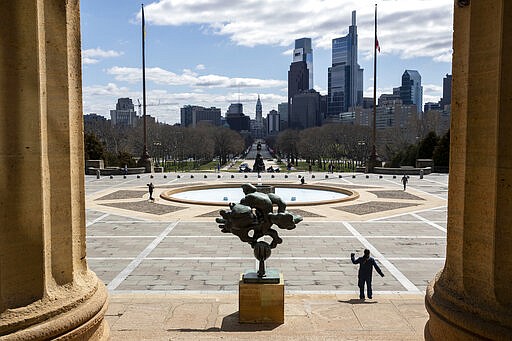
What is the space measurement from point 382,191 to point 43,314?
93.6 feet

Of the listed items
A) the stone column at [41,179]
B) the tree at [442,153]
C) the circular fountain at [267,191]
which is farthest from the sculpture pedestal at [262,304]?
the tree at [442,153]

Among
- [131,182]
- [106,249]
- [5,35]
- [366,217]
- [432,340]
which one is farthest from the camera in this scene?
[131,182]

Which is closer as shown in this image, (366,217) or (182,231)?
(182,231)

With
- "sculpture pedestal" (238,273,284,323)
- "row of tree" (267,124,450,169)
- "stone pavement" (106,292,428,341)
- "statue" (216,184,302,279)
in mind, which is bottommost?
"stone pavement" (106,292,428,341)

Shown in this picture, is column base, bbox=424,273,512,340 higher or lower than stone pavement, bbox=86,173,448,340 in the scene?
higher

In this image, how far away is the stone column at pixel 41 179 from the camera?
414cm

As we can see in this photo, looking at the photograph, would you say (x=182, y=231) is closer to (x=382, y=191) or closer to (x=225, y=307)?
(x=225, y=307)

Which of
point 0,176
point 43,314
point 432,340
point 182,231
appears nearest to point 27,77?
point 0,176

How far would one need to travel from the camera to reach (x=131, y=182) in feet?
124

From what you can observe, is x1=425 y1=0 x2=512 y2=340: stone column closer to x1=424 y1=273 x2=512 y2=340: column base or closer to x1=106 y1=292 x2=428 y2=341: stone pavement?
x1=424 y1=273 x2=512 y2=340: column base

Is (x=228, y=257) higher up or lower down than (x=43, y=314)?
lower down

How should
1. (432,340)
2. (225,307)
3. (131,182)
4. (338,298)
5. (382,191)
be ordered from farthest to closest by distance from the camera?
(131,182), (382,191), (338,298), (225,307), (432,340)

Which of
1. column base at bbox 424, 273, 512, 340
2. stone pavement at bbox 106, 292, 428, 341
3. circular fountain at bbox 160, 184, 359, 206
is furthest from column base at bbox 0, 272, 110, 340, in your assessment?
circular fountain at bbox 160, 184, 359, 206

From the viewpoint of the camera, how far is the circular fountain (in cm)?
2816
